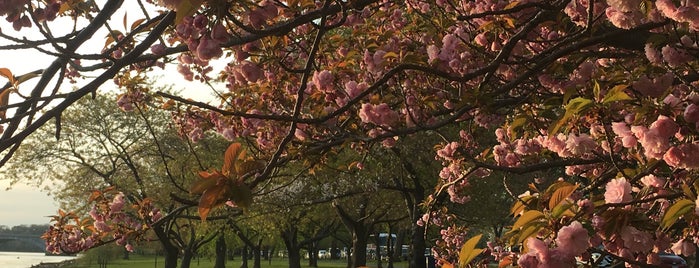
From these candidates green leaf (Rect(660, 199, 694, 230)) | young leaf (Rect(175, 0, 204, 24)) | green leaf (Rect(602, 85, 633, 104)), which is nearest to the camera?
young leaf (Rect(175, 0, 204, 24))

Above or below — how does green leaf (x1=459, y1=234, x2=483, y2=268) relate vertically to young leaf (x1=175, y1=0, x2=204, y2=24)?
below

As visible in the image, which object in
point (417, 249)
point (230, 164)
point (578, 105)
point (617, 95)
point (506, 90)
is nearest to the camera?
point (230, 164)

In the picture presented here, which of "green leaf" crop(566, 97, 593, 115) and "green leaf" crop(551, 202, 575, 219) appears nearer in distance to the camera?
"green leaf" crop(551, 202, 575, 219)

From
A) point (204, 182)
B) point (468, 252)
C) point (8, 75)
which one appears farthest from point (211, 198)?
point (8, 75)

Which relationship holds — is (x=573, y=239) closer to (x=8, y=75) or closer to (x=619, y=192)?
(x=619, y=192)

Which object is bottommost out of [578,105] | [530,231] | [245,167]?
[530,231]

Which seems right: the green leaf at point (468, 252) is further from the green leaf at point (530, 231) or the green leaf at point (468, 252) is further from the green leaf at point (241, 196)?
the green leaf at point (241, 196)

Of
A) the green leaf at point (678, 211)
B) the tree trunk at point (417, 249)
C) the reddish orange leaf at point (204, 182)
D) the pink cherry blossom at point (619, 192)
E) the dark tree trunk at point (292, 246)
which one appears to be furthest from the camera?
the dark tree trunk at point (292, 246)

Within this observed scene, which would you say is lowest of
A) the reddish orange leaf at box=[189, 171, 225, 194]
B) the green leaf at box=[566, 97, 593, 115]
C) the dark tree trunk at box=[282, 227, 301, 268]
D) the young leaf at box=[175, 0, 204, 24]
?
the dark tree trunk at box=[282, 227, 301, 268]

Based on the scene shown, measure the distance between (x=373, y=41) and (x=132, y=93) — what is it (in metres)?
3.99

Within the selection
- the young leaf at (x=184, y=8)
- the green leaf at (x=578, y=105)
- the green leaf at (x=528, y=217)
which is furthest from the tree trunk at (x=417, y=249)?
the young leaf at (x=184, y=8)

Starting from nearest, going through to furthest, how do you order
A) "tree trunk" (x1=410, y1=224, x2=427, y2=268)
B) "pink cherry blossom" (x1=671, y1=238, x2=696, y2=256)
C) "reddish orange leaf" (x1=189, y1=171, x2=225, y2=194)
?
"reddish orange leaf" (x1=189, y1=171, x2=225, y2=194) → "pink cherry blossom" (x1=671, y1=238, x2=696, y2=256) → "tree trunk" (x1=410, y1=224, x2=427, y2=268)

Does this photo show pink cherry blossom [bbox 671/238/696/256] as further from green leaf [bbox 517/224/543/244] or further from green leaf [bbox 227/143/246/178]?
green leaf [bbox 227/143/246/178]

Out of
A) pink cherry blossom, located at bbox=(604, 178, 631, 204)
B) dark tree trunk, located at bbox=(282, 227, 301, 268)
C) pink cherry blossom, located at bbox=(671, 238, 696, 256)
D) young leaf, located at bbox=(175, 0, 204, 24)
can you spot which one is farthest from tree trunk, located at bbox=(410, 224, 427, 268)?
young leaf, located at bbox=(175, 0, 204, 24)
